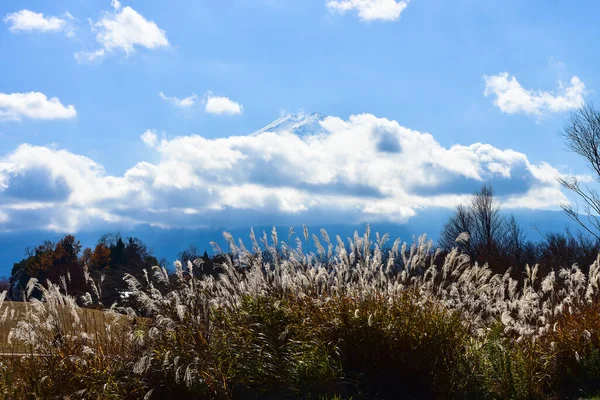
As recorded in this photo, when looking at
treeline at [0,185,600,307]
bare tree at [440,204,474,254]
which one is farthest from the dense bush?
bare tree at [440,204,474,254]

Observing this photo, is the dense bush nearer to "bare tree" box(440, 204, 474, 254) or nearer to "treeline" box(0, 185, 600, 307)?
"treeline" box(0, 185, 600, 307)

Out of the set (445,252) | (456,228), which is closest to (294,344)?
(445,252)

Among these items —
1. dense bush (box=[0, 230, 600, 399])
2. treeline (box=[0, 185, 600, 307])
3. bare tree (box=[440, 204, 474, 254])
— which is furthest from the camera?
bare tree (box=[440, 204, 474, 254])

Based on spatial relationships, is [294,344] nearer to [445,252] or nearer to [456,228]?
[445,252]

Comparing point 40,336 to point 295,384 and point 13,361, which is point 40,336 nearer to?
point 13,361

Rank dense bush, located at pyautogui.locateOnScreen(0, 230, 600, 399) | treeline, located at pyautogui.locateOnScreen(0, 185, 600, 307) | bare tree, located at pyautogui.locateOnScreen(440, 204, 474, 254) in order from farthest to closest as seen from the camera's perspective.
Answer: bare tree, located at pyautogui.locateOnScreen(440, 204, 474, 254), treeline, located at pyautogui.locateOnScreen(0, 185, 600, 307), dense bush, located at pyautogui.locateOnScreen(0, 230, 600, 399)

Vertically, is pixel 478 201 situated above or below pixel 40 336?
above

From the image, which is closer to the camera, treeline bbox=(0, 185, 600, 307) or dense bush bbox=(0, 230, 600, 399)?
dense bush bbox=(0, 230, 600, 399)

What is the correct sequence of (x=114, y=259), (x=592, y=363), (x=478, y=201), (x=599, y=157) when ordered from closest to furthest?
(x=592, y=363) < (x=599, y=157) < (x=478, y=201) < (x=114, y=259)

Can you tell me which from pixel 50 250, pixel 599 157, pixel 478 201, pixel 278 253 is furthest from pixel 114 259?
pixel 278 253

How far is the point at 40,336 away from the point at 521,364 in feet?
18.4

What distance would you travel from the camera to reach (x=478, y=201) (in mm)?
39562

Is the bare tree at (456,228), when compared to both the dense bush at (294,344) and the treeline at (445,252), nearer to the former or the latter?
the treeline at (445,252)

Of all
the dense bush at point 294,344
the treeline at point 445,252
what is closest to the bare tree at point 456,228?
the treeline at point 445,252
